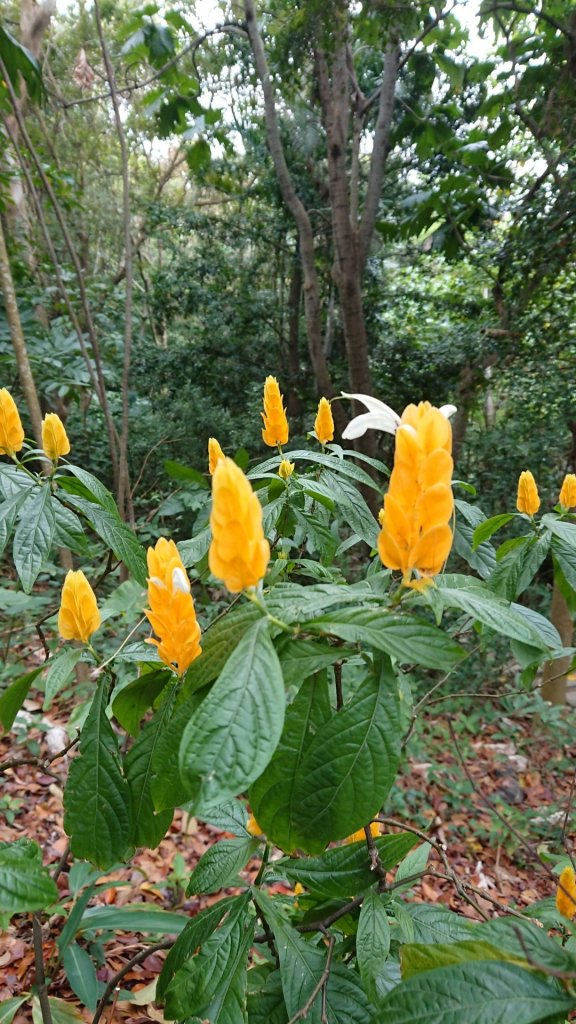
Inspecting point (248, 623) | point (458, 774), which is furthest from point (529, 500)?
point (458, 774)

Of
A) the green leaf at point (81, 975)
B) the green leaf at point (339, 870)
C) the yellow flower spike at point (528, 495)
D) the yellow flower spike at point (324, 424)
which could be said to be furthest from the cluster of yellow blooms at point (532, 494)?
the green leaf at point (81, 975)

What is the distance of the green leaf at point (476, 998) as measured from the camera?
0.42 meters

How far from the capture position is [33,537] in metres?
0.79

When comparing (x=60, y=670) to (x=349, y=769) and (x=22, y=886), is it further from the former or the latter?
(x=349, y=769)

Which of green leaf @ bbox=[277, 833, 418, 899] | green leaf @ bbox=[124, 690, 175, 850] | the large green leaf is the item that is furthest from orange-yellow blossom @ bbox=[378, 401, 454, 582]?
green leaf @ bbox=[277, 833, 418, 899]

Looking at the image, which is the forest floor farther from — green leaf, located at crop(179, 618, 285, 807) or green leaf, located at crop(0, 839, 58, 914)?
green leaf, located at crop(179, 618, 285, 807)

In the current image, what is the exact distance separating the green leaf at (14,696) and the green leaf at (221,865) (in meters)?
0.33

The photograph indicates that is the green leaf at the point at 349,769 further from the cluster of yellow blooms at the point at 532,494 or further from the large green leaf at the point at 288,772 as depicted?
the cluster of yellow blooms at the point at 532,494

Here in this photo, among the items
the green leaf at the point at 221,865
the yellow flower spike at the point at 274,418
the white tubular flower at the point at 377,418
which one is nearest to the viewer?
the white tubular flower at the point at 377,418

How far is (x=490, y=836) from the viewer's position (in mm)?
2426

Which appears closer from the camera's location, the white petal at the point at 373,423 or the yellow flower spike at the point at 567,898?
the white petal at the point at 373,423

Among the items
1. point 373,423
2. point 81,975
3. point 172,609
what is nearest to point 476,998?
point 172,609

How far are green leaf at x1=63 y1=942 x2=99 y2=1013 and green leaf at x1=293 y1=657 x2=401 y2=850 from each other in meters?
0.93

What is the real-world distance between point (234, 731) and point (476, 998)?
11.9 inches
